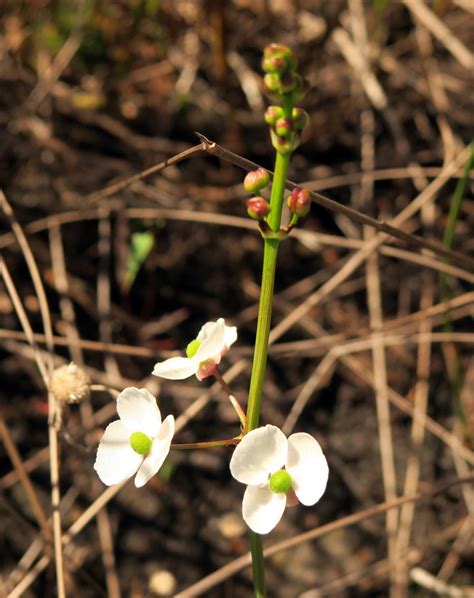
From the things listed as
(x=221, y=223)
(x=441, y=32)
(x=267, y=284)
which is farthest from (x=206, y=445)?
(x=441, y=32)

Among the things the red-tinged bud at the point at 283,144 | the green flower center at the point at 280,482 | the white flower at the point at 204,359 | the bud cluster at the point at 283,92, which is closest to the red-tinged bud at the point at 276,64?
the bud cluster at the point at 283,92

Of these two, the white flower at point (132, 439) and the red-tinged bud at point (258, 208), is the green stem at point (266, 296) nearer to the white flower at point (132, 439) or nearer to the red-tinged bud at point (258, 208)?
the red-tinged bud at point (258, 208)

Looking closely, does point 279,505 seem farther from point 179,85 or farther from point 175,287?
point 179,85

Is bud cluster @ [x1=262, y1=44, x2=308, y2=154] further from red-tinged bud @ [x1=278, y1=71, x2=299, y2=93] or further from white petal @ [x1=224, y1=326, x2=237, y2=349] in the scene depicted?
white petal @ [x1=224, y1=326, x2=237, y2=349]

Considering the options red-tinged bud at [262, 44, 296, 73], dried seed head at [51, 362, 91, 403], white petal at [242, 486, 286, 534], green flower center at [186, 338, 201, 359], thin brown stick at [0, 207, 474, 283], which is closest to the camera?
red-tinged bud at [262, 44, 296, 73]

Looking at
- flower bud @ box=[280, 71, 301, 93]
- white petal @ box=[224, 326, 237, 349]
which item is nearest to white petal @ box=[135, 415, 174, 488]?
white petal @ box=[224, 326, 237, 349]

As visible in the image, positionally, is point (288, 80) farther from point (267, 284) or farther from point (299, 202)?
point (267, 284)
